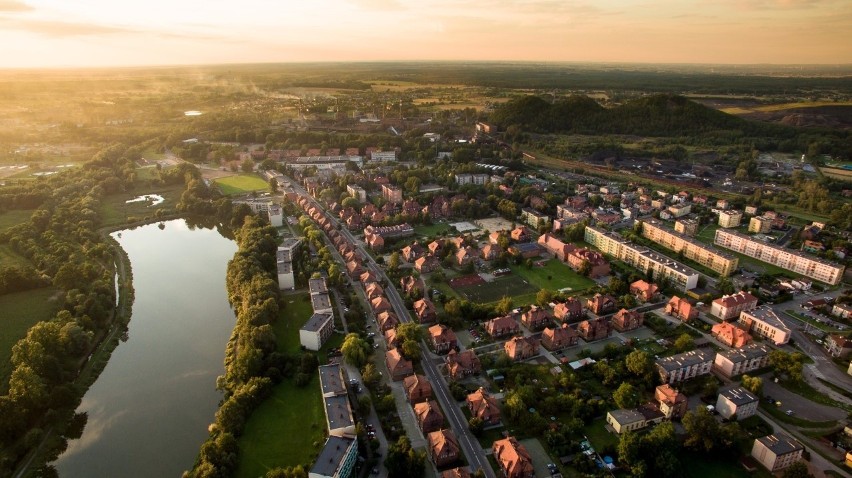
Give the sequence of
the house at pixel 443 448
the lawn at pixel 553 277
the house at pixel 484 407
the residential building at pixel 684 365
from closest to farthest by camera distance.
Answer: the house at pixel 443 448
the house at pixel 484 407
the residential building at pixel 684 365
the lawn at pixel 553 277

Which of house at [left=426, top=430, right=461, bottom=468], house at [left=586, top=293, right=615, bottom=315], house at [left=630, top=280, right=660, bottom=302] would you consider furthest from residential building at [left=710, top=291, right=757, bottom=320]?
house at [left=426, top=430, right=461, bottom=468]

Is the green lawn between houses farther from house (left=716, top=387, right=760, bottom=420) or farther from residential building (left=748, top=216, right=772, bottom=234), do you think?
residential building (left=748, top=216, right=772, bottom=234)

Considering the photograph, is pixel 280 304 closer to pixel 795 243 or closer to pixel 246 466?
pixel 246 466

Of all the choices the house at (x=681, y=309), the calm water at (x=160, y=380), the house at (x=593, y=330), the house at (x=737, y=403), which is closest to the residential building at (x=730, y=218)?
A: the house at (x=681, y=309)

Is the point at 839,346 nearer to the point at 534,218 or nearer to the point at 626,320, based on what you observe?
the point at 626,320

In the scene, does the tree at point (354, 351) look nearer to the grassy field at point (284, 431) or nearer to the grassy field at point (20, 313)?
the grassy field at point (284, 431)

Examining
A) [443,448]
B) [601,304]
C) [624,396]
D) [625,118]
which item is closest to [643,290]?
[601,304]
